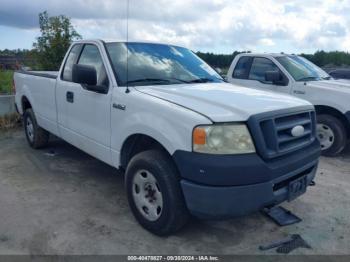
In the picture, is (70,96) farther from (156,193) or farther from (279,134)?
(279,134)

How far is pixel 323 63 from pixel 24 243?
27626 millimetres

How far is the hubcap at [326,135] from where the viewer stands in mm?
6426

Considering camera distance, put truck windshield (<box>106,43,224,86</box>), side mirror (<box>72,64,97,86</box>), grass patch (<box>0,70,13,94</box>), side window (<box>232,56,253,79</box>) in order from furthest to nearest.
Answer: grass patch (<box>0,70,13,94</box>), side window (<box>232,56,253,79</box>), truck windshield (<box>106,43,224,86</box>), side mirror (<box>72,64,97,86</box>)

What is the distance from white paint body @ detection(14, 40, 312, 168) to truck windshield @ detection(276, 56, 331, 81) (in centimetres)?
331

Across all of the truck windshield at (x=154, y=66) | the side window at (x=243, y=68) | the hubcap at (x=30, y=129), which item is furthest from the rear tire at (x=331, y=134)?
the hubcap at (x=30, y=129)

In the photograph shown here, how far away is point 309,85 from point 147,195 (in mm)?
4408

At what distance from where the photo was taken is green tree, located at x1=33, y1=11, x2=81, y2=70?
1026cm

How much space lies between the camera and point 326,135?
6496mm

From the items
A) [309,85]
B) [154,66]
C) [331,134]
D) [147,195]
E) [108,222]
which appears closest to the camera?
[147,195]

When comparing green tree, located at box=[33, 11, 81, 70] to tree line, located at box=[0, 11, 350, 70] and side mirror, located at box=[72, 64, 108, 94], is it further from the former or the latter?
side mirror, located at box=[72, 64, 108, 94]

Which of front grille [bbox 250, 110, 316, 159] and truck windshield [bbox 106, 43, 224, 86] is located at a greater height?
truck windshield [bbox 106, 43, 224, 86]

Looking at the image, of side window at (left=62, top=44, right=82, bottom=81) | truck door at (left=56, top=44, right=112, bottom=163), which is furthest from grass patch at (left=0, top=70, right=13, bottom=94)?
truck door at (left=56, top=44, right=112, bottom=163)

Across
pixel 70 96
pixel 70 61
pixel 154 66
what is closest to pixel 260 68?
pixel 154 66

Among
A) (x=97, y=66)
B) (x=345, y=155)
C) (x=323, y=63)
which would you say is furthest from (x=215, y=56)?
(x=97, y=66)
